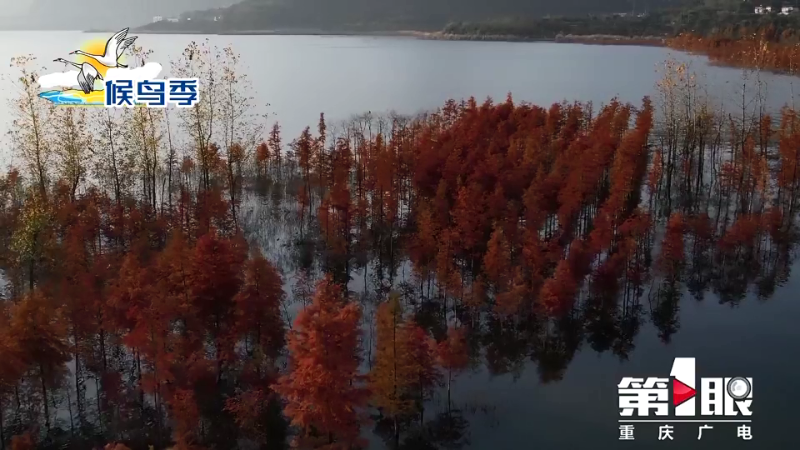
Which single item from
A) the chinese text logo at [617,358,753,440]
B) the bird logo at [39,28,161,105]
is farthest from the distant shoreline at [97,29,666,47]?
the chinese text logo at [617,358,753,440]

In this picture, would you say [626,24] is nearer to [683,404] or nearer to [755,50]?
[755,50]

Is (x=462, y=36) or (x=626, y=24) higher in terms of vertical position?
(x=626, y=24)

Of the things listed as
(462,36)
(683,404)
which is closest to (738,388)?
(683,404)

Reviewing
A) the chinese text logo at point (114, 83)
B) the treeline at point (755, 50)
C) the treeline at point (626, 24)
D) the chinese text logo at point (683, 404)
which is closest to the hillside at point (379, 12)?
the treeline at point (626, 24)

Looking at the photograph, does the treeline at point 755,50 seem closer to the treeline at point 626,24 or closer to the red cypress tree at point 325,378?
the treeline at point 626,24

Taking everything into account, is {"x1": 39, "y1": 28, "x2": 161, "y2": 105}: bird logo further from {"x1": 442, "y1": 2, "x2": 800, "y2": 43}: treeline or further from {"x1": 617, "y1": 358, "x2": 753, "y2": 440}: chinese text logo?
{"x1": 442, "y1": 2, "x2": 800, "y2": 43}: treeline

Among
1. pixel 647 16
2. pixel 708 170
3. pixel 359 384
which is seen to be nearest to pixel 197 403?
pixel 359 384

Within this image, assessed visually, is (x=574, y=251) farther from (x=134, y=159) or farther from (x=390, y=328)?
(x=134, y=159)
